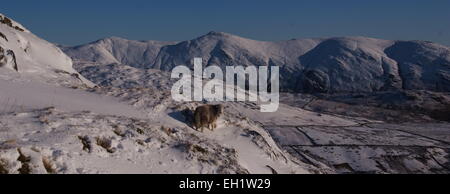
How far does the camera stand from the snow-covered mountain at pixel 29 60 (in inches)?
1021

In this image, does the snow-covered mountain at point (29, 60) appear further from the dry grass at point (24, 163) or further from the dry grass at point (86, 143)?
the dry grass at point (24, 163)

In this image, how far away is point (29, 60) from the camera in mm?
31688

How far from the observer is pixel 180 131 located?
730 inches

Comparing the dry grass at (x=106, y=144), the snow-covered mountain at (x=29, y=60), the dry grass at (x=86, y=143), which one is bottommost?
the dry grass at (x=106, y=144)

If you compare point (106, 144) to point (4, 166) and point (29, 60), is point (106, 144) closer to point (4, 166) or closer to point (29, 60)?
point (4, 166)

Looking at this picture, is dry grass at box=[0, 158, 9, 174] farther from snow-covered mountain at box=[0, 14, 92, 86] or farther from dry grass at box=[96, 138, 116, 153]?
snow-covered mountain at box=[0, 14, 92, 86]

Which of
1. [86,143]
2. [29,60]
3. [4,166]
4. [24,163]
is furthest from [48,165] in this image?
[29,60]

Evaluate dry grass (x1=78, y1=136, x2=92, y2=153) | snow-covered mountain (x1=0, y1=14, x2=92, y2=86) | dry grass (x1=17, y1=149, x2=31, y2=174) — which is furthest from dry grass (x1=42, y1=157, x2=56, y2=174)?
snow-covered mountain (x1=0, y1=14, x2=92, y2=86)

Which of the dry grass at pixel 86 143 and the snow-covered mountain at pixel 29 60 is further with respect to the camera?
the snow-covered mountain at pixel 29 60

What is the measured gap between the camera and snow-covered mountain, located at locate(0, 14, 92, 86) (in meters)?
25.9

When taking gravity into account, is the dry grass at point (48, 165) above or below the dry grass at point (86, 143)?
below

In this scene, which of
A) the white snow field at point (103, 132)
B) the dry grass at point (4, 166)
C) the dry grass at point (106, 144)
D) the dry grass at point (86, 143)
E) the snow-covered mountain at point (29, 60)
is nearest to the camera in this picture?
the dry grass at point (4, 166)

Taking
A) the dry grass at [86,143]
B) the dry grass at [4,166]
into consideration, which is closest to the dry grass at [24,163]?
the dry grass at [4,166]
